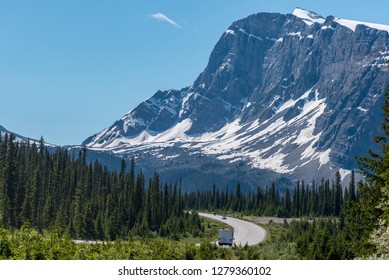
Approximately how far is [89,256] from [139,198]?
11435cm

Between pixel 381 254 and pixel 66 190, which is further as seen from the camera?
pixel 66 190

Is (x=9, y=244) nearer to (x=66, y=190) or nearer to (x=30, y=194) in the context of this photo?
(x=30, y=194)

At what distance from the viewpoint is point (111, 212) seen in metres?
129

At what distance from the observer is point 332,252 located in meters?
51.5

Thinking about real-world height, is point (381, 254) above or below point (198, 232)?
above

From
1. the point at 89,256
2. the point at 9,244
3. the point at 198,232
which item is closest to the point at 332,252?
the point at 89,256

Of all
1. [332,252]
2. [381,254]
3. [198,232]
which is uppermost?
[381,254]
